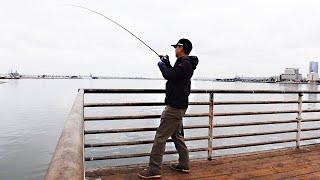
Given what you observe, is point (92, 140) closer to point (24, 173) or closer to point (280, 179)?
point (24, 173)

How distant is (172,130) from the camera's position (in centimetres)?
444

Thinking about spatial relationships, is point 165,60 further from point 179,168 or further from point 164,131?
point 179,168

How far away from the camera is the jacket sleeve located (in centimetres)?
411

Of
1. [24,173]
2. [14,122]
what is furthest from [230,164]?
[14,122]

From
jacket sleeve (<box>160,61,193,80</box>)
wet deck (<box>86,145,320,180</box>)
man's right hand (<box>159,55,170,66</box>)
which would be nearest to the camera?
jacket sleeve (<box>160,61,193,80</box>)

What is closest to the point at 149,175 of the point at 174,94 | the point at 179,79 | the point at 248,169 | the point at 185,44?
the point at 174,94

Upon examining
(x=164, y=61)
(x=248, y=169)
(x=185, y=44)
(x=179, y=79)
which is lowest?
(x=248, y=169)

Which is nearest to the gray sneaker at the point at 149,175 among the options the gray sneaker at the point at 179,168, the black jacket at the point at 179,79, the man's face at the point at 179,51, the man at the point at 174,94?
the man at the point at 174,94

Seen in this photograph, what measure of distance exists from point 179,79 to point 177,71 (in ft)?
0.49

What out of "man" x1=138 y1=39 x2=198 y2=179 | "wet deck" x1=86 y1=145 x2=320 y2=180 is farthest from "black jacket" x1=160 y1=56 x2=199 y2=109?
"wet deck" x1=86 y1=145 x2=320 y2=180

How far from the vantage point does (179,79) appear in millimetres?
4215

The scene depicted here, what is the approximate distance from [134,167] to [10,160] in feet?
61.2

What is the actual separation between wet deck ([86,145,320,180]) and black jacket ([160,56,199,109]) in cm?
110

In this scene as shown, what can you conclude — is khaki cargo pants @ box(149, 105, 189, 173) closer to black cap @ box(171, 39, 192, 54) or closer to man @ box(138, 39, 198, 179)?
man @ box(138, 39, 198, 179)
